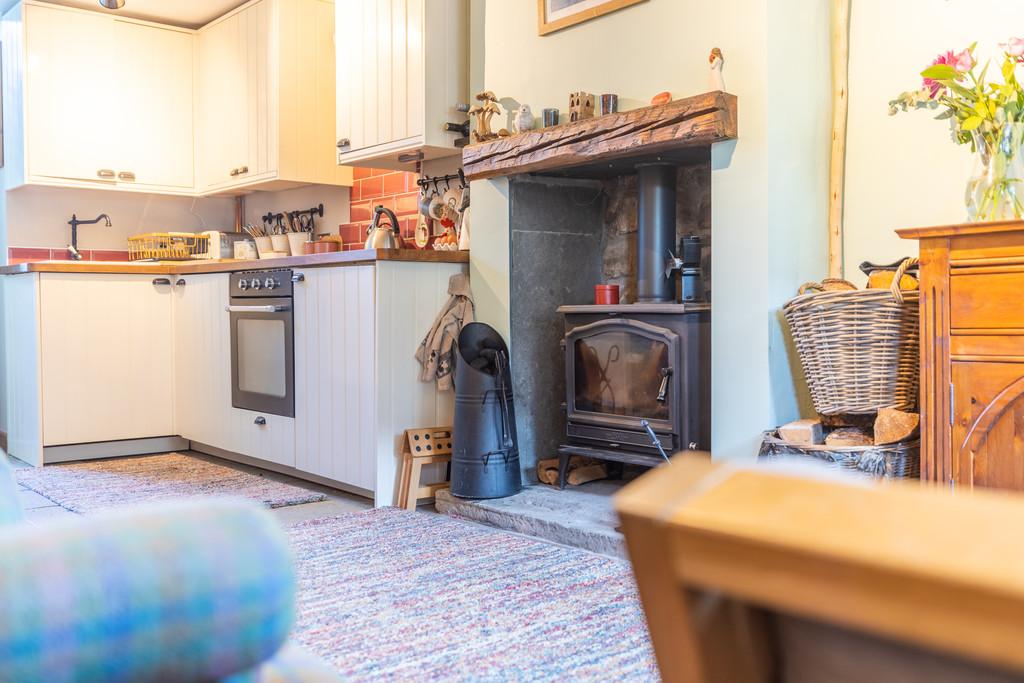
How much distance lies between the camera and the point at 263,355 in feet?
13.6

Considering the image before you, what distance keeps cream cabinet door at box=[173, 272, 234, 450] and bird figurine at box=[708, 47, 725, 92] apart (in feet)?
8.74

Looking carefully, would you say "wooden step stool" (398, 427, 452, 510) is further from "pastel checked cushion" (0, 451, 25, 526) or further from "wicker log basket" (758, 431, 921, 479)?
"pastel checked cushion" (0, 451, 25, 526)

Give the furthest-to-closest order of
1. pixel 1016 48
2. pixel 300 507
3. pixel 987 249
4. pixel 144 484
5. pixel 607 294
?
pixel 144 484 < pixel 300 507 < pixel 607 294 < pixel 1016 48 < pixel 987 249

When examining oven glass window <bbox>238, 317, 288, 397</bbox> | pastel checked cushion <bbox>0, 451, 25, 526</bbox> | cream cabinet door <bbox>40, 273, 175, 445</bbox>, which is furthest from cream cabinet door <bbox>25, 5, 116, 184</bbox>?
pastel checked cushion <bbox>0, 451, 25, 526</bbox>

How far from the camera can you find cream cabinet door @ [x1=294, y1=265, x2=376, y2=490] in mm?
3512

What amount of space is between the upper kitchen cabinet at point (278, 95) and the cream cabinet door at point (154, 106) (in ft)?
1.20

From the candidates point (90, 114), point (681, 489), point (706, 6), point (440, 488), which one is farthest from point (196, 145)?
point (681, 489)

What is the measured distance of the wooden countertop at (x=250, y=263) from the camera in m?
3.49

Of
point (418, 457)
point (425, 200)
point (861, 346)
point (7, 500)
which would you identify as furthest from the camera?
point (425, 200)

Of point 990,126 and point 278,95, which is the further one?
point 278,95

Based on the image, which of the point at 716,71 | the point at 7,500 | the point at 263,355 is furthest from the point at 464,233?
the point at 7,500

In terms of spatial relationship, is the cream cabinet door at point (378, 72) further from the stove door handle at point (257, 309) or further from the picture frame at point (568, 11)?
the stove door handle at point (257, 309)

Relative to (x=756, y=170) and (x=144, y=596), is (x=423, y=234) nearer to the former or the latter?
(x=756, y=170)

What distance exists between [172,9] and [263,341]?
2.37 meters
